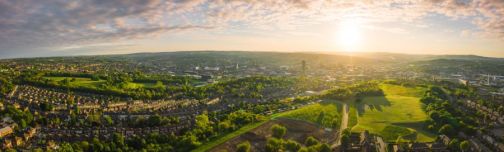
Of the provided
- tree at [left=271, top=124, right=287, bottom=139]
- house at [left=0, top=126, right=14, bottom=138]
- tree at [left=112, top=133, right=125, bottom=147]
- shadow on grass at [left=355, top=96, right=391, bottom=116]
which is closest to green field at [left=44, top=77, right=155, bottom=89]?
house at [left=0, top=126, right=14, bottom=138]

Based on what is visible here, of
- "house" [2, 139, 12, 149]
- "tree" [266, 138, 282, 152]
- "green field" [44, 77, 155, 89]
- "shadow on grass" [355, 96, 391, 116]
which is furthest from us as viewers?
"green field" [44, 77, 155, 89]

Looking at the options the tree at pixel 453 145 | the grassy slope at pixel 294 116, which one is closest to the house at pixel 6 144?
the grassy slope at pixel 294 116

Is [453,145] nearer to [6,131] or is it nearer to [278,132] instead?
[278,132]

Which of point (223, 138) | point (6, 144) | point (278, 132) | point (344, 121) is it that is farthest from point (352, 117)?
point (6, 144)

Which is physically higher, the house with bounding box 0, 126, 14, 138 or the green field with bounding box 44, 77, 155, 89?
the green field with bounding box 44, 77, 155, 89

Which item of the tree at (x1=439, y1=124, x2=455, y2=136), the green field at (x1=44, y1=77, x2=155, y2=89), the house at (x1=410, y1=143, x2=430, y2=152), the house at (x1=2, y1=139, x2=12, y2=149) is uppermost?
the green field at (x1=44, y1=77, x2=155, y2=89)

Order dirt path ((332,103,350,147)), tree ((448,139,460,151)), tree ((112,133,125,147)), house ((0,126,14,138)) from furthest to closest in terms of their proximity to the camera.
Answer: house ((0,126,14,138))
dirt path ((332,103,350,147))
tree ((448,139,460,151))
tree ((112,133,125,147))

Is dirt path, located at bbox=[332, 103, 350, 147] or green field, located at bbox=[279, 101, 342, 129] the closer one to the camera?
dirt path, located at bbox=[332, 103, 350, 147]

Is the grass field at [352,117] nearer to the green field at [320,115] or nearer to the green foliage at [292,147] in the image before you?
the green field at [320,115]

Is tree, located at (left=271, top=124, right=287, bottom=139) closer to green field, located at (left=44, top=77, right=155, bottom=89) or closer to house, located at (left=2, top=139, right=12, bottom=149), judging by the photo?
house, located at (left=2, top=139, right=12, bottom=149)
